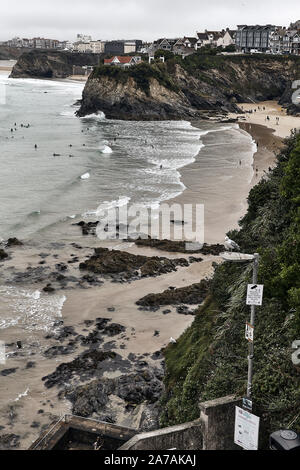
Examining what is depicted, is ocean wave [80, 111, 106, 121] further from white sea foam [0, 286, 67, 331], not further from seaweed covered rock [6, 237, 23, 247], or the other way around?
white sea foam [0, 286, 67, 331]

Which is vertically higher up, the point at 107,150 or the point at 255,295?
the point at 255,295

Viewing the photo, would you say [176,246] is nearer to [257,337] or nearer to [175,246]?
[175,246]

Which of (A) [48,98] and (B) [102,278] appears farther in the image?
(A) [48,98]

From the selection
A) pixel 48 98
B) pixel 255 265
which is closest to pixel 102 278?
pixel 255 265

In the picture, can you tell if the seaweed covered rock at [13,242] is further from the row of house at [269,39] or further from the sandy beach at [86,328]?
the row of house at [269,39]

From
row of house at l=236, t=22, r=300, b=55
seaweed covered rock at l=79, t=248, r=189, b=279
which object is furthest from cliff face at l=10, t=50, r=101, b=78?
seaweed covered rock at l=79, t=248, r=189, b=279

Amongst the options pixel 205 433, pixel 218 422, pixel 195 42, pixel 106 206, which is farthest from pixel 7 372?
pixel 195 42
